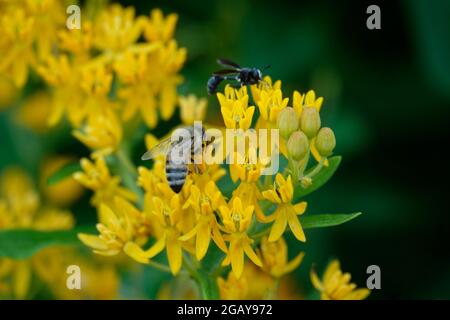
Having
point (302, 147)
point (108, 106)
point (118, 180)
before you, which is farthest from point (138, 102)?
point (302, 147)

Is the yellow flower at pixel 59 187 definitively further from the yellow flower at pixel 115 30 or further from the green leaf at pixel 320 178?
the green leaf at pixel 320 178

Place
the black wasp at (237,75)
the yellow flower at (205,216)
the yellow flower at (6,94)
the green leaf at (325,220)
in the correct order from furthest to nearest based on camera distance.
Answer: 1. the yellow flower at (6,94)
2. the black wasp at (237,75)
3. the yellow flower at (205,216)
4. the green leaf at (325,220)

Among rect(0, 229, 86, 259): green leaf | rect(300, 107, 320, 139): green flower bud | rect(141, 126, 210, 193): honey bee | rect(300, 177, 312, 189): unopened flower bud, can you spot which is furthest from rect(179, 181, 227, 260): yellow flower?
rect(0, 229, 86, 259): green leaf

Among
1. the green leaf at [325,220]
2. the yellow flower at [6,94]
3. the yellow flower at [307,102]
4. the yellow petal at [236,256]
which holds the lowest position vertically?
the yellow petal at [236,256]

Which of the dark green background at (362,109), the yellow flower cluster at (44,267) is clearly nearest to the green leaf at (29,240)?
the yellow flower cluster at (44,267)

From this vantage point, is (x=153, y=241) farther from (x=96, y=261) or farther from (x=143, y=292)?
(x=96, y=261)

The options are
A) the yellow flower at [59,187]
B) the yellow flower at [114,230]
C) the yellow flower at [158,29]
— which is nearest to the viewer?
the yellow flower at [114,230]
